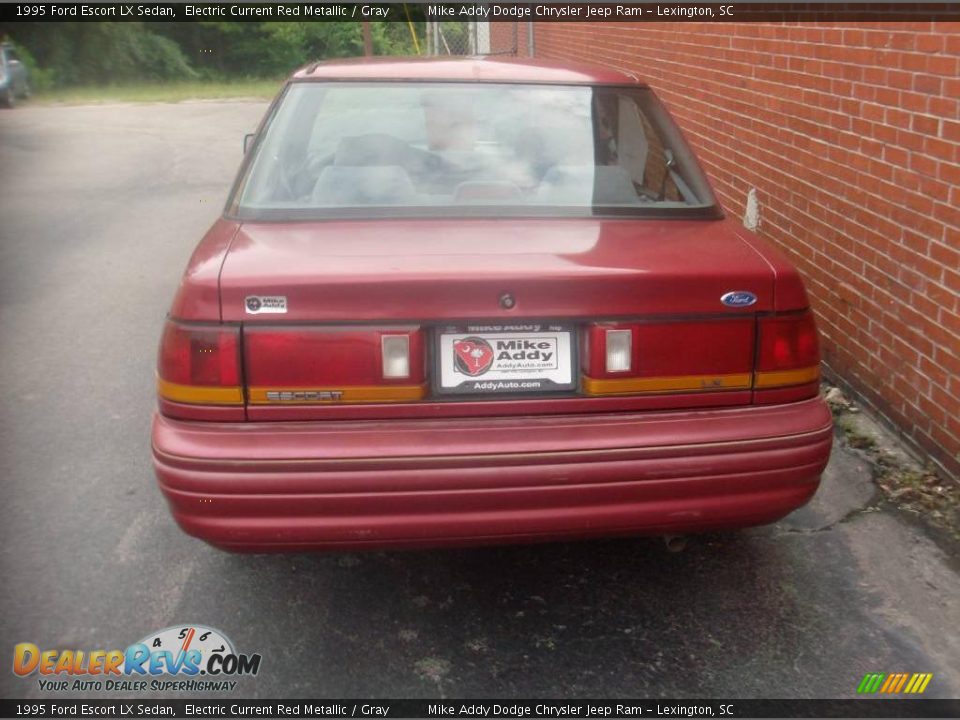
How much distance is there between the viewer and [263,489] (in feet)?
9.01

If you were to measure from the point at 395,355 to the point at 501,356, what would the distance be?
282 millimetres

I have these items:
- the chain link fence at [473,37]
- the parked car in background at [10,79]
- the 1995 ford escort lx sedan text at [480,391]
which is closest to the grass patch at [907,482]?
the 1995 ford escort lx sedan text at [480,391]

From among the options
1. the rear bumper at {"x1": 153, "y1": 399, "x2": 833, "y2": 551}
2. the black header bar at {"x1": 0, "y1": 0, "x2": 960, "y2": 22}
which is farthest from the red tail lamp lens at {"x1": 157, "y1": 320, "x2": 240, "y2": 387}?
the black header bar at {"x1": 0, "y1": 0, "x2": 960, "y2": 22}

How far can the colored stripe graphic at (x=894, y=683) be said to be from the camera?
2863 millimetres

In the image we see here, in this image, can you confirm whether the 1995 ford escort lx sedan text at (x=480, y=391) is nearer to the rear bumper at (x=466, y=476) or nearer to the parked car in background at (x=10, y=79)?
the rear bumper at (x=466, y=476)

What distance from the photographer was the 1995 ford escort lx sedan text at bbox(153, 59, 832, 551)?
277 centimetres

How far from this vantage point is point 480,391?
9.30ft

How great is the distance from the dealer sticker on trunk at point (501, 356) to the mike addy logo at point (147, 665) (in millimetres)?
1004

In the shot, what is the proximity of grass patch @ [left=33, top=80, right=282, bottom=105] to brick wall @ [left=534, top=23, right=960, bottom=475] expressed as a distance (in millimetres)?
21519

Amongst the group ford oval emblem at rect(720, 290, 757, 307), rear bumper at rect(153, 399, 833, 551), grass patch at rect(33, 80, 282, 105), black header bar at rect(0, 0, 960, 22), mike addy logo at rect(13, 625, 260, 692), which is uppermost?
black header bar at rect(0, 0, 960, 22)

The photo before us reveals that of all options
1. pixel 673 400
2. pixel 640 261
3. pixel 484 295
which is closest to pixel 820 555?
pixel 673 400

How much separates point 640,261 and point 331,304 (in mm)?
847

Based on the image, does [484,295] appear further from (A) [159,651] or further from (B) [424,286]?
(A) [159,651]

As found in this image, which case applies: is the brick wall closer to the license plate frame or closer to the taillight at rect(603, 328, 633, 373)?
the taillight at rect(603, 328, 633, 373)
